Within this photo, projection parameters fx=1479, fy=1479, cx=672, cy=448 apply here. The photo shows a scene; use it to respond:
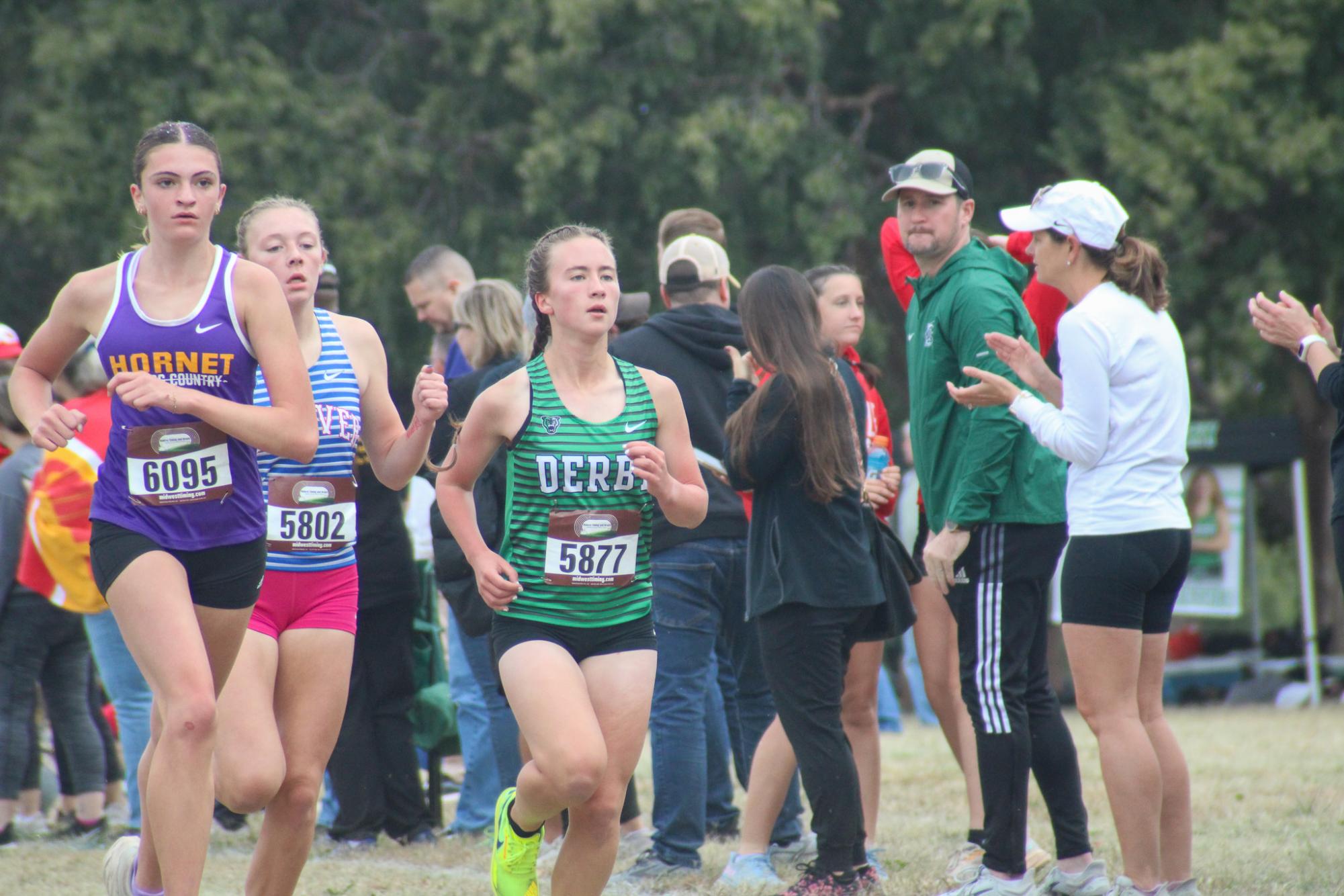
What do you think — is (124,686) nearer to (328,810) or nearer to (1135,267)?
(328,810)

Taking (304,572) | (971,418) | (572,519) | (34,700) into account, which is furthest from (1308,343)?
(34,700)

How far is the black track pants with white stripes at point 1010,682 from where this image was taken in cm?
477

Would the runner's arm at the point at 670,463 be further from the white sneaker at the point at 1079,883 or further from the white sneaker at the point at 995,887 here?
the white sneaker at the point at 1079,883

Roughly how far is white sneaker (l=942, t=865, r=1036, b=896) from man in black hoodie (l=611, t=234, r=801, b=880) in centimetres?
113

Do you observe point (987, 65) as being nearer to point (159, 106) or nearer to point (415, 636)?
Answer: point (159, 106)

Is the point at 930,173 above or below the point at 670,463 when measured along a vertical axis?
above

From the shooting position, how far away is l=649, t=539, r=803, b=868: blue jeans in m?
5.55

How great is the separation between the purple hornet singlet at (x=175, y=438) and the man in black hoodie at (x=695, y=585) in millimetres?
2105

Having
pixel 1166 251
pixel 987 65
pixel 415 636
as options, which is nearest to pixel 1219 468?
pixel 1166 251

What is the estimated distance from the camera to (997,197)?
14.0 metres

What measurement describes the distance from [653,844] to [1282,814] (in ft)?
9.75

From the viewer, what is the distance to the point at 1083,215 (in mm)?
4703

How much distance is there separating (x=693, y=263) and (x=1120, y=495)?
7.11ft

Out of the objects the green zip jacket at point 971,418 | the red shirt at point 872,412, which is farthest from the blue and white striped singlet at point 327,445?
the red shirt at point 872,412
